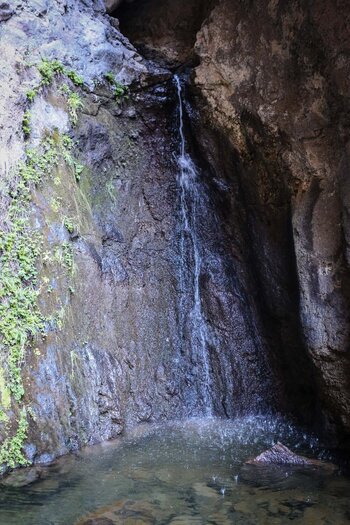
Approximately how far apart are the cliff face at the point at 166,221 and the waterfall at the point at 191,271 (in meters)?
0.04

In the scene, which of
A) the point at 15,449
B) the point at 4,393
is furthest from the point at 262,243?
the point at 15,449

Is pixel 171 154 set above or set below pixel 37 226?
above

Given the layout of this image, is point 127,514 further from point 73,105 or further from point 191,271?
point 73,105

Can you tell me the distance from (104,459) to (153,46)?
21.9 ft

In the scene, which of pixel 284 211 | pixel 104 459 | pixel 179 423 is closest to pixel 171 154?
pixel 284 211

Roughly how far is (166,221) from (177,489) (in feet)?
14.0

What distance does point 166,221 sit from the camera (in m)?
8.19

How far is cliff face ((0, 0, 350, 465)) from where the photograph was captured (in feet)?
19.1

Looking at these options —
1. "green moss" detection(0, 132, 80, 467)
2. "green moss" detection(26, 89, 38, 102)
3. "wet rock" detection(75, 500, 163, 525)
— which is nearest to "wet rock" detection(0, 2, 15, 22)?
"green moss" detection(26, 89, 38, 102)

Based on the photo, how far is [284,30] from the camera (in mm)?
6453

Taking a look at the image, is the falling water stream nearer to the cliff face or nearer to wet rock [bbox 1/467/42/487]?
wet rock [bbox 1/467/42/487]

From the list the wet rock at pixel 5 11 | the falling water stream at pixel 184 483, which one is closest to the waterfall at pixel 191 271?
the falling water stream at pixel 184 483

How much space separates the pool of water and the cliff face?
563mm

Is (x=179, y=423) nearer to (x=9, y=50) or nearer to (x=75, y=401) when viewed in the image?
(x=75, y=401)
